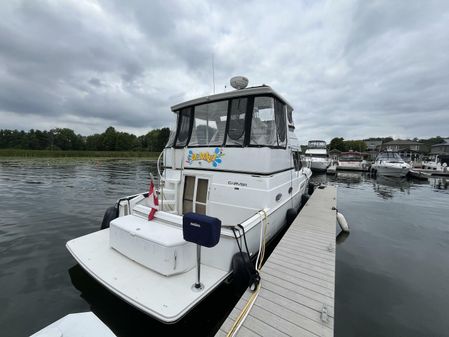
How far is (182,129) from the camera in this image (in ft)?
16.8

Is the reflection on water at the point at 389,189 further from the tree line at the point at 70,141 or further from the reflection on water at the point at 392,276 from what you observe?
the tree line at the point at 70,141

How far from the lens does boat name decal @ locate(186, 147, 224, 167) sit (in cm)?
428

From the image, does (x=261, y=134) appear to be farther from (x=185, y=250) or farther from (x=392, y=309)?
(x=392, y=309)

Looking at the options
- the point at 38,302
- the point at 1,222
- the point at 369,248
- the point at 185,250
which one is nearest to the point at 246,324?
the point at 185,250

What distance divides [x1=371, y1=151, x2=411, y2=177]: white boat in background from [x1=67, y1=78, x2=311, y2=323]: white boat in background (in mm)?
20586

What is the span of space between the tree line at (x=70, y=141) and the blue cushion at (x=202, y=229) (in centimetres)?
6030

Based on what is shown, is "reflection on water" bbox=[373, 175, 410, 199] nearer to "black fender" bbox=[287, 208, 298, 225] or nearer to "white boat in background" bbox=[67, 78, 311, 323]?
"black fender" bbox=[287, 208, 298, 225]

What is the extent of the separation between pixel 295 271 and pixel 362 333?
1.08m

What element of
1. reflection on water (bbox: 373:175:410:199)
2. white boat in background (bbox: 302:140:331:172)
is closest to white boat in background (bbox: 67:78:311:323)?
reflection on water (bbox: 373:175:410:199)

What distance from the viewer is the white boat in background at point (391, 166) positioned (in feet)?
65.0

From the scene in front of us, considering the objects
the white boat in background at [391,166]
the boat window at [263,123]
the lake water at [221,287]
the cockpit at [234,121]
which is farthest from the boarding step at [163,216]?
the white boat in background at [391,166]

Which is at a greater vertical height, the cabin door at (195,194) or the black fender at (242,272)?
the cabin door at (195,194)

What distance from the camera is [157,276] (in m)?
2.62

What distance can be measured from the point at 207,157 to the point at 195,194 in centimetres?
86
